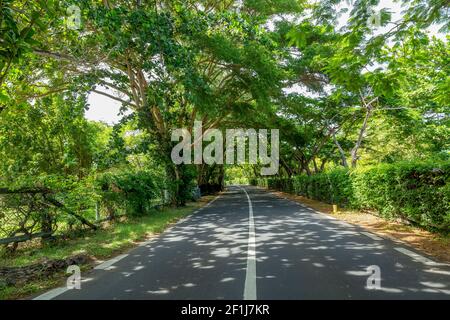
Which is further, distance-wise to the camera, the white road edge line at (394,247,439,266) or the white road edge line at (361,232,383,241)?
the white road edge line at (361,232,383,241)

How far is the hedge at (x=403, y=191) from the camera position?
25.9ft

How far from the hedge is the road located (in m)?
1.51

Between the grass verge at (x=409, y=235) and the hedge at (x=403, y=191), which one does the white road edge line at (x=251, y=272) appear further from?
the hedge at (x=403, y=191)

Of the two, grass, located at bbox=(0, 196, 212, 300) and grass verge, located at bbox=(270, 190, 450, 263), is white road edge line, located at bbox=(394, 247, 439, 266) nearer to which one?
grass verge, located at bbox=(270, 190, 450, 263)

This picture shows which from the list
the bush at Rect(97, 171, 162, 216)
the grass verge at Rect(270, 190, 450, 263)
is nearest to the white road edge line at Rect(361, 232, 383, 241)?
the grass verge at Rect(270, 190, 450, 263)

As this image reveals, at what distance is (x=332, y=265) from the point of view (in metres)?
5.68

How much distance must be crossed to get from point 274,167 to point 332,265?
1672 inches

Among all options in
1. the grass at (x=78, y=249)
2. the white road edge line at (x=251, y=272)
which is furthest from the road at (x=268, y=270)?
the grass at (x=78, y=249)

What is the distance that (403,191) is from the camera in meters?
9.39

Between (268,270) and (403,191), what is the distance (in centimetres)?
606

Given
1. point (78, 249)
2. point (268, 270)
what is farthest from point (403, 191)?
point (78, 249)

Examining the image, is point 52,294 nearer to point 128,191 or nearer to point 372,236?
point 372,236

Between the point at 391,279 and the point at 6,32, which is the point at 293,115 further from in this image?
the point at 6,32

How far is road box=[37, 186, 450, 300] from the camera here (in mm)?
4391
